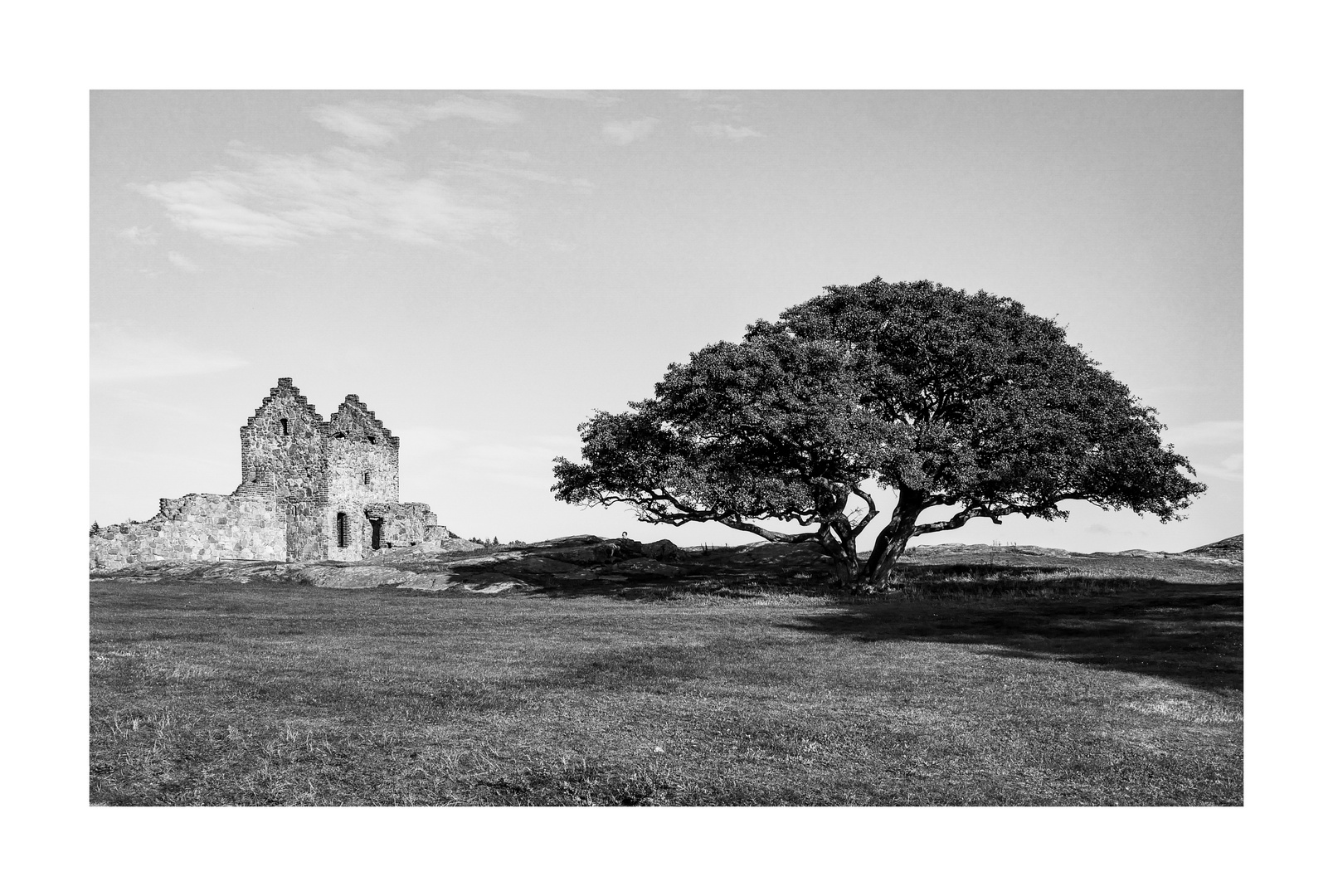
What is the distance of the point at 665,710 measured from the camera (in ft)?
48.9

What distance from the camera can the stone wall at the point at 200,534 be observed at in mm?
48438

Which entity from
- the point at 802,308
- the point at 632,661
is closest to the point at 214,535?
the point at 802,308

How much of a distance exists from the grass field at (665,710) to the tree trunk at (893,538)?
9259 millimetres

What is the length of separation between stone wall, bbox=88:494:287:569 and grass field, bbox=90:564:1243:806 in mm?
23285

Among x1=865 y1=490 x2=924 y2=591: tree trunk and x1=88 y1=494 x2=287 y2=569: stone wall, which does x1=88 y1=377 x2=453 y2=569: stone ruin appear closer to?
x1=88 y1=494 x2=287 y2=569: stone wall

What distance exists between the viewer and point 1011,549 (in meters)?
49.0

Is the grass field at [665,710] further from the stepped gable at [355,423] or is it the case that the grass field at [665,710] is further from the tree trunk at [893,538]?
the stepped gable at [355,423]

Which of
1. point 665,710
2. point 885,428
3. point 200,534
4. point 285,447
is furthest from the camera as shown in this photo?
point 285,447

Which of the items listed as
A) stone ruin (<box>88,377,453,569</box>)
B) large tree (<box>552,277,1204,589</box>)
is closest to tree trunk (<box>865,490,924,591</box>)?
large tree (<box>552,277,1204,589</box>)

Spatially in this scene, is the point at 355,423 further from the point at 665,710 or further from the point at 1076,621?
the point at 665,710

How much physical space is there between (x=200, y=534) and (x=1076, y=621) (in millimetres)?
42124

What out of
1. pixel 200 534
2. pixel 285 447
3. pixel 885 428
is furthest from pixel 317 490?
pixel 885 428

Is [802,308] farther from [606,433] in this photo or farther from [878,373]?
[606,433]

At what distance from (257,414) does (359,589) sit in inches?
994
